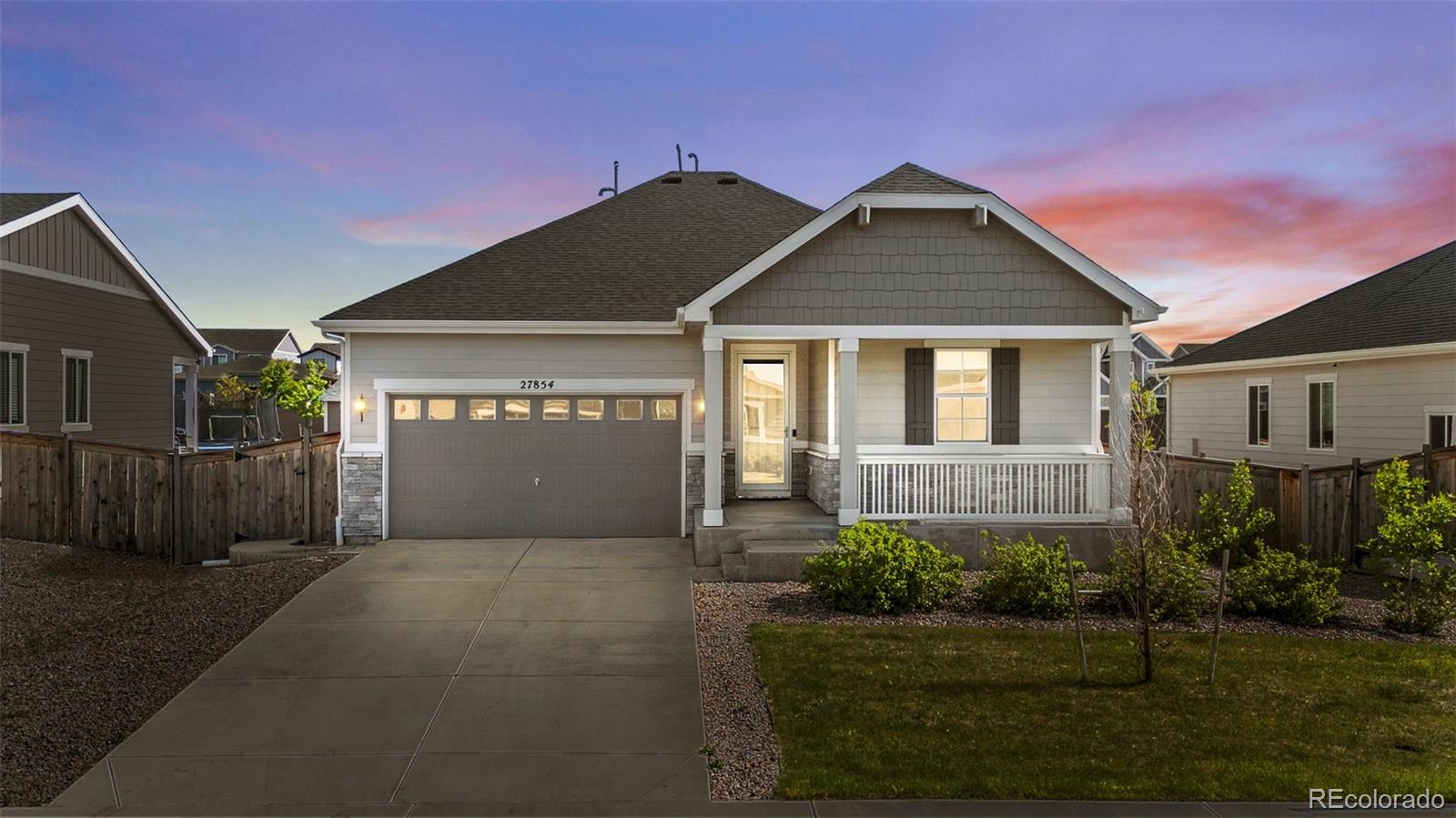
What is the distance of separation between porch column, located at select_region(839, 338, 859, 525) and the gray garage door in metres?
3.14

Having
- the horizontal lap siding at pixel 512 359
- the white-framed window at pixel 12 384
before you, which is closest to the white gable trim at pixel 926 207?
the horizontal lap siding at pixel 512 359

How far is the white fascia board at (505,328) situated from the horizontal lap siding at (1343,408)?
1229 cm

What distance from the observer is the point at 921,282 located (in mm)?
11047

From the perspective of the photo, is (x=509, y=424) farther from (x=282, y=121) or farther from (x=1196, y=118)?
(x=1196, y=118)

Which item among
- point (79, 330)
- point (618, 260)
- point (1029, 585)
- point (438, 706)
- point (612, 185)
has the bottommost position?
point (438, 706)

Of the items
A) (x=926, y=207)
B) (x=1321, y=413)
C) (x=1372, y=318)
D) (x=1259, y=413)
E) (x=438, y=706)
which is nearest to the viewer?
(x=438, y=706)

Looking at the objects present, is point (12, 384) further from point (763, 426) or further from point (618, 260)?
point (763, 426)

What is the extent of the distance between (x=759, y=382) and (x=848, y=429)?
266 cm

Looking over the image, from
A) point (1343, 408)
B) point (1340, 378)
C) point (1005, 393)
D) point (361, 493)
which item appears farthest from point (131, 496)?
point (1340, 378)

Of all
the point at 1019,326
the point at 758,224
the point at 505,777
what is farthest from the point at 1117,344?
the point at 505,777

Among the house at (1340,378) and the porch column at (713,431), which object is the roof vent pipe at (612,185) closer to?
the porch column at (713,431)

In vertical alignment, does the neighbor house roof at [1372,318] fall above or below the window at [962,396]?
above

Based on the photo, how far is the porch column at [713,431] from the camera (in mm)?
10945

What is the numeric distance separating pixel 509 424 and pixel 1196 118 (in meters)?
11.0
